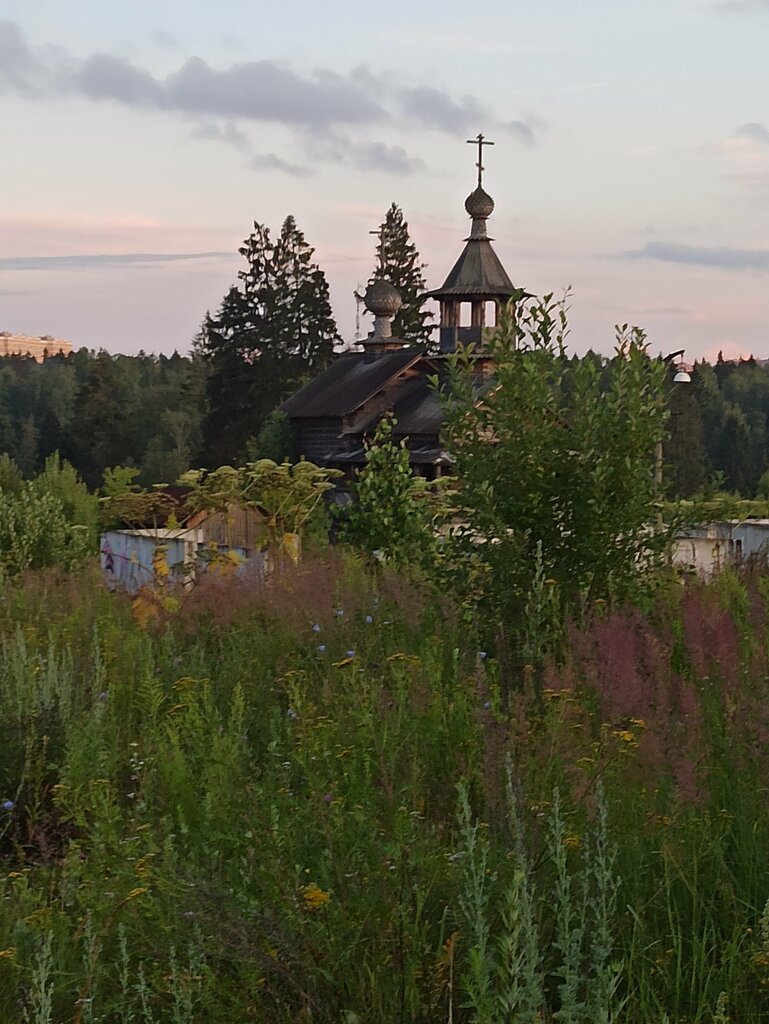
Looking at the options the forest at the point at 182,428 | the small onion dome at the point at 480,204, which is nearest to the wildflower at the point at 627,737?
the small onion dome at the point at 480,204

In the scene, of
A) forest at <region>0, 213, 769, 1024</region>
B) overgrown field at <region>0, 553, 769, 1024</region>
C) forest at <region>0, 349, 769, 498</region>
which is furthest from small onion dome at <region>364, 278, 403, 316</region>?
overgrown field at <region>0, 553, 769, 1024</region>

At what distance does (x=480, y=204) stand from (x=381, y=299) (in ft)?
24.5

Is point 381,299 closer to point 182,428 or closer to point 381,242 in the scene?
point 381,242

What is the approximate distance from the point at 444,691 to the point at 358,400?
32065mm

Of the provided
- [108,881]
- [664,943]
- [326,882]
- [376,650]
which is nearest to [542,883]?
[664,943]

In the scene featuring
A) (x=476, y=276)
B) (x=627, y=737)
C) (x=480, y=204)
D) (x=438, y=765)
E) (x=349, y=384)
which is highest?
(x=480, y=204)

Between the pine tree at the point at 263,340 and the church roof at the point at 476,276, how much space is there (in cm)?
1800

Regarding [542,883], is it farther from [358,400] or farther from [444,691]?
[358,400]

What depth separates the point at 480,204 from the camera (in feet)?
120

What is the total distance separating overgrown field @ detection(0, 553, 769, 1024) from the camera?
8.48ft

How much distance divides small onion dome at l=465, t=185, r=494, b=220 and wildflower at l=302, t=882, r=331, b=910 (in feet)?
116

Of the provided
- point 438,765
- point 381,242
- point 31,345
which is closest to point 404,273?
point 381,242

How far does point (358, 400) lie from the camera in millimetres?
36562

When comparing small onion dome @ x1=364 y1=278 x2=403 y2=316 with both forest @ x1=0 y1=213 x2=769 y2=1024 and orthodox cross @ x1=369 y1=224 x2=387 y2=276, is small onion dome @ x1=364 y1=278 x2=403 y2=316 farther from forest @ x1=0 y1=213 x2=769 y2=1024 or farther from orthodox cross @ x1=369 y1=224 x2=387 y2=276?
forest @ x1=0 y1=213 x2=769 y2=1024
